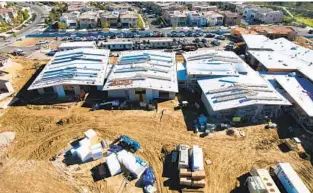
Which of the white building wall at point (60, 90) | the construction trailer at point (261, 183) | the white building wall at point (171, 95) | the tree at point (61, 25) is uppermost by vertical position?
the tree at point (61, 25)

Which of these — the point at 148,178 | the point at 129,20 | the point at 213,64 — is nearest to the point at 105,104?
the point at 148,178

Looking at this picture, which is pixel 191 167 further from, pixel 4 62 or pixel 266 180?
pixel 4 62

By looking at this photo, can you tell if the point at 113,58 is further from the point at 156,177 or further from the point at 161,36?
the point at 156,177

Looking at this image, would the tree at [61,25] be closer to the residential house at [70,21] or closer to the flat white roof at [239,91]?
the residential house at [70,21]

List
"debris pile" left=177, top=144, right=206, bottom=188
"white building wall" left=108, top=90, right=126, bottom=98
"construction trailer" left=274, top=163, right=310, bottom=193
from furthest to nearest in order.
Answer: "white building wall" left=108, top=90, right=126, bottom=98 → "debris pile" left=177, top=144, right=206, bottom=188 → "construction trailer" left=274, top=163, right=310, bottom=193

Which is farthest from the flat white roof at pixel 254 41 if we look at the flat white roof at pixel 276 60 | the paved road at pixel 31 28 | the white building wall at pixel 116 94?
the paved road at pixel 31 28

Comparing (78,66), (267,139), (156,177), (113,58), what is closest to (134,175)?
(156,177)

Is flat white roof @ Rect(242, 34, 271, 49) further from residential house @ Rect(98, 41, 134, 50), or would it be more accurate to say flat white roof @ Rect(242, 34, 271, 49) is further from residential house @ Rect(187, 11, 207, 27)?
residential house @ Rect(98, 41, 134, 50)

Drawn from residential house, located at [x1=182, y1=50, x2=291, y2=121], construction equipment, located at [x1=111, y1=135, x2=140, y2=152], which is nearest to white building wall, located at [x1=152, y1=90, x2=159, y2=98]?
residential house, located at [x1=182, y1=50, x2=291, y2=121]
